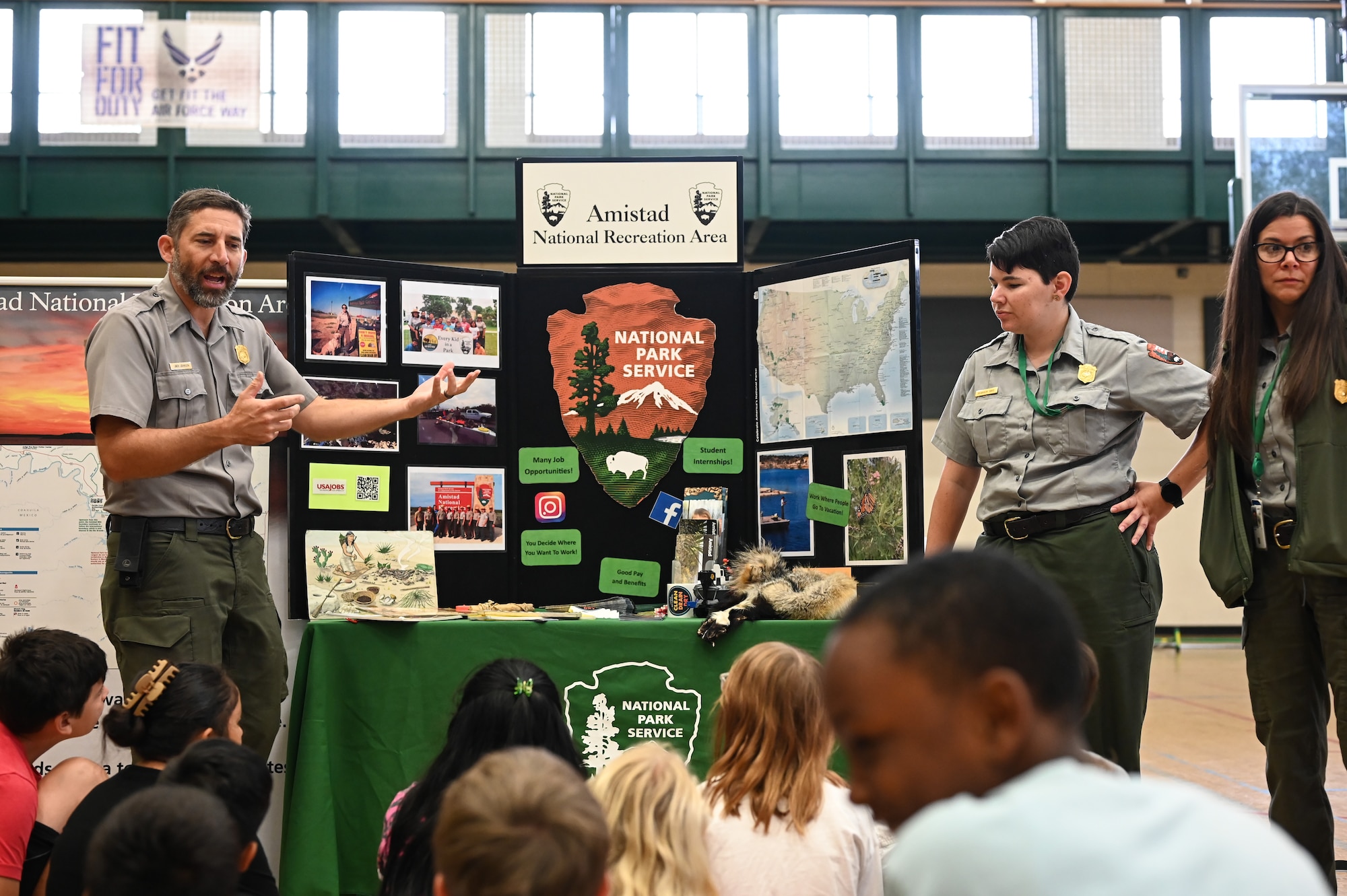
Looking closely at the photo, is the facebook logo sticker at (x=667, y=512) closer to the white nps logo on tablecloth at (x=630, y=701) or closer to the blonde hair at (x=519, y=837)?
the white nps logo on tablecloth at (x=630, y=701)

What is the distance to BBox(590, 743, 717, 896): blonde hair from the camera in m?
1.75

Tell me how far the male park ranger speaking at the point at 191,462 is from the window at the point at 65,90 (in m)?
7.47

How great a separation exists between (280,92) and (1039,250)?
822 centimetres

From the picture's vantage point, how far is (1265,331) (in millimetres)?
2869

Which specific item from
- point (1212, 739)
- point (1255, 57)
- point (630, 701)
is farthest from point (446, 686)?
point (1255, 57)

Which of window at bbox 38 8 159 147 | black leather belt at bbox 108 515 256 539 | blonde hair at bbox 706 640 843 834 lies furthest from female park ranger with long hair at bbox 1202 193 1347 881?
window at bbox 38 8 159 147

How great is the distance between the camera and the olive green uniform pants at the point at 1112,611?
2.90 metres

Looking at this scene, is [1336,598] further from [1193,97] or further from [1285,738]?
[1193,97]

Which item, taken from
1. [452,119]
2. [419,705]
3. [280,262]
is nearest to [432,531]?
[419,705]

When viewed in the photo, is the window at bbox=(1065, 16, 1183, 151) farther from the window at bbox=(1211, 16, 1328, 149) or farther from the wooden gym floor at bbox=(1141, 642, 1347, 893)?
the wooden gym floor at bbox=(1141, 642, 1347, 893)

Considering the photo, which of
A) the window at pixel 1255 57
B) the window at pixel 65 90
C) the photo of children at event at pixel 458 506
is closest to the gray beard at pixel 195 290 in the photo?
the photo of children at event at pixel 458 506

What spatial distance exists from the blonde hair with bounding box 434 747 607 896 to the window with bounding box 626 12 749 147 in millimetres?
9244

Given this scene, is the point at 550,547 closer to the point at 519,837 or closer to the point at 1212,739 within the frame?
the point at 519,837

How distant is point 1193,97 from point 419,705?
9204mm
